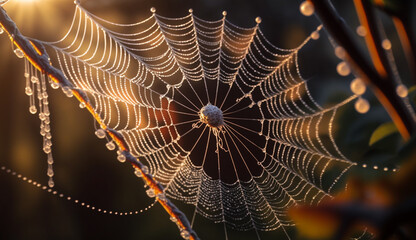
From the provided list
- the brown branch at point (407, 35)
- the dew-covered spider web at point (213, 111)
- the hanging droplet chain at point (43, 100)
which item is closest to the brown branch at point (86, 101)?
the hanging droplet chain at point (43, 100)

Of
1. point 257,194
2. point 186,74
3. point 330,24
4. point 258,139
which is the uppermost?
point 186,74

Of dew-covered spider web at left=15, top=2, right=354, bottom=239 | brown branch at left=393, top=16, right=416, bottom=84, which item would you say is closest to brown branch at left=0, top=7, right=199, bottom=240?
brown branch at left=393, top=16, right=416, bottom=84

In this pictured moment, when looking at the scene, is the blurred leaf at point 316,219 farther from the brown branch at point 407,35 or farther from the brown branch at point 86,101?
the brown branch at point 86,101

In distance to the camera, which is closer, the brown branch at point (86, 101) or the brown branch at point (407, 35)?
the brown branch at point (407, 35)

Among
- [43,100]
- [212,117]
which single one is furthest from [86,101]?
[212,117]

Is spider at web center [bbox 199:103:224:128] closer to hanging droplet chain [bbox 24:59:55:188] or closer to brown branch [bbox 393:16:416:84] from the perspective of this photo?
hanging droplet chain [bbox 24:59:55:188]

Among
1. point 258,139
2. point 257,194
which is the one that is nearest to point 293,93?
point 258,139

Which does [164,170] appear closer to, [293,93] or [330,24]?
[293,93]

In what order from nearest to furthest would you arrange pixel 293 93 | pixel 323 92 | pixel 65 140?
pixel 323 92, pixel 293 93, pixel 65 140
